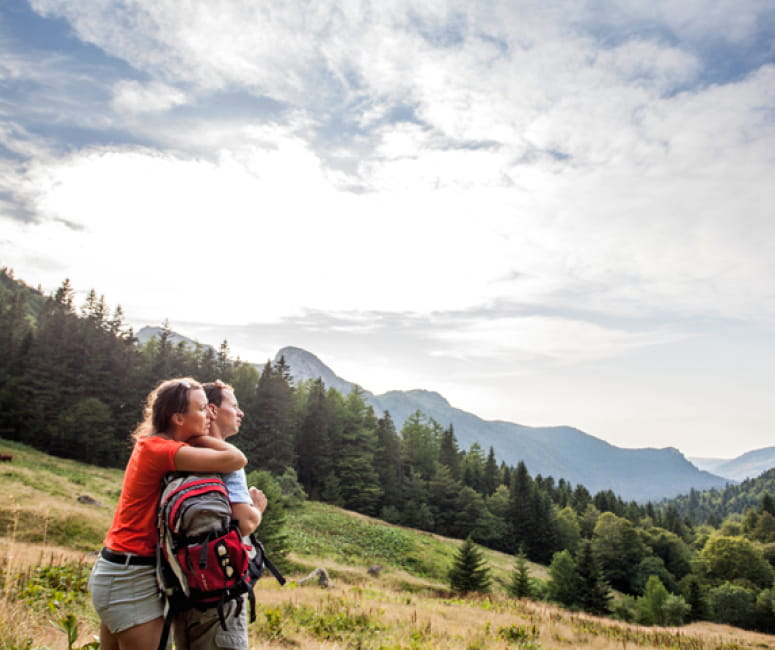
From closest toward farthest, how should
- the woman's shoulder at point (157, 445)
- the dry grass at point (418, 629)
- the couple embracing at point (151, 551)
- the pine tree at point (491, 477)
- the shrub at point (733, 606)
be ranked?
1. the couple embracing at point (151, 551)
2. the woman's shoulder at point (157, 445)
3. the dry grass at point (418, 629)
4. the shrub at point (733, 606)
5. the pine tree at point (491, 477)

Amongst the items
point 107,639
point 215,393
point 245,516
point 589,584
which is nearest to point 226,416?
point 215,393

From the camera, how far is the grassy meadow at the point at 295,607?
623cm

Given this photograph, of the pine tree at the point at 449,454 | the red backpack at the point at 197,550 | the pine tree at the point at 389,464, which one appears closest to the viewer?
the red backpack at the point at 197,550

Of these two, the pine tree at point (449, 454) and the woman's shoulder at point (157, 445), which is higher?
the woman's shoulder at point (157, 445)

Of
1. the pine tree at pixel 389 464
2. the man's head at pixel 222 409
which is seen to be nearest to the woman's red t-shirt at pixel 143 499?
the man's head at pixel 222 409

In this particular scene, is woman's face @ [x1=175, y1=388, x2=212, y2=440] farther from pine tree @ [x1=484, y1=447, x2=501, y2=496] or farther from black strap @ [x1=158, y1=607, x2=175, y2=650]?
pine tree @ [x1=484, y1=447, x2=501, y2=496]

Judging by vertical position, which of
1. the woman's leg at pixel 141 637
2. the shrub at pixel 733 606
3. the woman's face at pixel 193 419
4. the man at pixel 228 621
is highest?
the woman's face at pixel 193 419

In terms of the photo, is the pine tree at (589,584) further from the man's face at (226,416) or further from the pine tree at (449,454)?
the man's face at (226,416)

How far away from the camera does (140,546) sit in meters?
2.94

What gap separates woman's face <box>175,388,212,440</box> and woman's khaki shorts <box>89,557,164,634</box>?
2.72ft

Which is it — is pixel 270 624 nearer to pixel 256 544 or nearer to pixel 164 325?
pixel 256 544

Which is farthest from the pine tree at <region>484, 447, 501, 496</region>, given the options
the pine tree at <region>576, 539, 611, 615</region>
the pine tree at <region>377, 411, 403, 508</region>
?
the pine tree at <region>576, 539, 611, 615</region>

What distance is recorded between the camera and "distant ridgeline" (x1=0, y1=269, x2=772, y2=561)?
41969 millimetres

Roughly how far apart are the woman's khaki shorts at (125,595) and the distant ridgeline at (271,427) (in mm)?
44730
